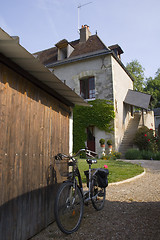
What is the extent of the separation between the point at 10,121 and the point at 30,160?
0.63 meters

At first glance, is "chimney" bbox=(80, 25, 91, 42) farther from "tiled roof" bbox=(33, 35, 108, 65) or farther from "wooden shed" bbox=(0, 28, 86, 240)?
"wooden shed" bbox=(0, 28, 86, 240)

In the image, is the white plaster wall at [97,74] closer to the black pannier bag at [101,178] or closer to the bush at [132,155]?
the bush at [132,155]

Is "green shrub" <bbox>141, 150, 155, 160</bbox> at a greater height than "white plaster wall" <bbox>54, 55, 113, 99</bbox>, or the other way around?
"white plaster wall" <bbox>54, 55, 113, 99</bbox>

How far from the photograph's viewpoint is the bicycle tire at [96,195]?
333 centimetres

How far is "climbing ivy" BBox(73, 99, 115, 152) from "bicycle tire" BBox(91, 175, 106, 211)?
29.2 feet

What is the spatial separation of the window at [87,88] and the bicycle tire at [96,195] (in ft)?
35.2

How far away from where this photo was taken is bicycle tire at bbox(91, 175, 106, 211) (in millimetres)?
3334

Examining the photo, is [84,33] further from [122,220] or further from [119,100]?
[122,220]

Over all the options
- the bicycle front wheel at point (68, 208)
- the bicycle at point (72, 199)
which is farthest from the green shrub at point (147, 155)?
the bicycle front wheel at point (68, 208)

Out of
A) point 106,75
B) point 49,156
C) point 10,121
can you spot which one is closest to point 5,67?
point 10,121

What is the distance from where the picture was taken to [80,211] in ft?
9.23

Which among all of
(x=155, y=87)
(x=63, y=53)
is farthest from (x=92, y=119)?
(x=155, y=87)

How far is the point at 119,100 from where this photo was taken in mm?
14336

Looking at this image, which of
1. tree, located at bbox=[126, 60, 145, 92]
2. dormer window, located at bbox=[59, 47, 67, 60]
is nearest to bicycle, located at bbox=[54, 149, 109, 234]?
dormer window, located at bbox=[59, 47, 67, 60]
